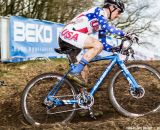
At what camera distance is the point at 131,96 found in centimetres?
766

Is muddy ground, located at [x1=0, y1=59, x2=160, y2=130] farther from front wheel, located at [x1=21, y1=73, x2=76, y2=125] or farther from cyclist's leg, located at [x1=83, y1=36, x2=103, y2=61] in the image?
cyclist's leg, located at [x1=83, y1=36, x2=103, y2=61]

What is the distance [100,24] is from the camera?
23.9 feet

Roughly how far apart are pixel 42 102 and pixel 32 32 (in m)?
12.1

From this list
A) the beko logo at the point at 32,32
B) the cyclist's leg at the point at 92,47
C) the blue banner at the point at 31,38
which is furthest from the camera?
the beko logo at the point at 32,32

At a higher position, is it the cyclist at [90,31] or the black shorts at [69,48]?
the cyclist at [90,31]

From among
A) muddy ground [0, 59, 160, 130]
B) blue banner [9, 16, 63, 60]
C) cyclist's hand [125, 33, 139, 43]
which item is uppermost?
cyclist's hand [125, 33, 139, 43]

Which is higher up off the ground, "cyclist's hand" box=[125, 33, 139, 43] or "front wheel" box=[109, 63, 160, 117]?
"cyclist's hand" box=[125, 33, 139, 43]

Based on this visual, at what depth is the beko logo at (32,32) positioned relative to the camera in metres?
18.0

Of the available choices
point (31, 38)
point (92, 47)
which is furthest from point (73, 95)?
point (31, 38)

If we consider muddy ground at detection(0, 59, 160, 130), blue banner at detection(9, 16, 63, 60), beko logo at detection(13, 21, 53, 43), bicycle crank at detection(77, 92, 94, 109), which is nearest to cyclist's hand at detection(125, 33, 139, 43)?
bicycle crank at detection(77, 92, 94, 109)

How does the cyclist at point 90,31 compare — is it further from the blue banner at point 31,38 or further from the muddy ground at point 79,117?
the blue banner at point 31,38

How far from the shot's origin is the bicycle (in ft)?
24.0

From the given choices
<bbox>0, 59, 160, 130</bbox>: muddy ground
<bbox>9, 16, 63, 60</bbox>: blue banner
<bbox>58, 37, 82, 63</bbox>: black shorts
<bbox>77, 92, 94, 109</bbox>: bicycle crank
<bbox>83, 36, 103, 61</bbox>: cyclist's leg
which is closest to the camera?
<bbox>0, 59, 160, 130</bbox>: muddy ground

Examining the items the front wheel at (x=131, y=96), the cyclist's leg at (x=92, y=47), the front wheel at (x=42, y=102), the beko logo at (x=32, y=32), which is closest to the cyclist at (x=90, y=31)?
the cyclist's leg at (x=92, y=47)
